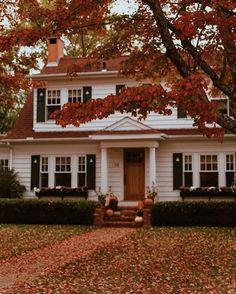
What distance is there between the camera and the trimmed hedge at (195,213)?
61.4 feet

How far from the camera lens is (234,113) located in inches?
435

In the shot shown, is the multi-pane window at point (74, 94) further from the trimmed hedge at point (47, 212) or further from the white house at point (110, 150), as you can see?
the trimmed hedge at point (47, 212)

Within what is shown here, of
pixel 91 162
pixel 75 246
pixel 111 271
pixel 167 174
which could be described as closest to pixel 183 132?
pixel 167 174

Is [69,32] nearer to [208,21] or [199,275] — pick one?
[208,21]

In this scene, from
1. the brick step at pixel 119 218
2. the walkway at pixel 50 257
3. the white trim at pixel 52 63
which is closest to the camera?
the walkway at pixel 50 257

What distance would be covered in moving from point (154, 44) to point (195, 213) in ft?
26.7

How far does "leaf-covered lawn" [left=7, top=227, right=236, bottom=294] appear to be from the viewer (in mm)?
8969

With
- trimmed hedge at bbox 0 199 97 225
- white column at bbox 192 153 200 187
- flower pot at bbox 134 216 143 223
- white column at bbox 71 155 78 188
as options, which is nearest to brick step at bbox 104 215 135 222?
flower pot at bbox 134 216 143 223

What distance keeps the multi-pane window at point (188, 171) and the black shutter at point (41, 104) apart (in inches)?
280

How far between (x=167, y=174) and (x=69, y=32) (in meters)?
11.7

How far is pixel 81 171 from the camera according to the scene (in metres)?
23.4

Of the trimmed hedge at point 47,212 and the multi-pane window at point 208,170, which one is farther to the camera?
the multi-pane window at point 208,170

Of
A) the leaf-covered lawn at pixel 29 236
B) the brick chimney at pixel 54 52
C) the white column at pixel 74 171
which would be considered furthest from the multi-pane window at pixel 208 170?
the brick chimney at pixel 54 52

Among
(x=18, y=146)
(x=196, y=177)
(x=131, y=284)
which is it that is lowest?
(x=131, y=284)
